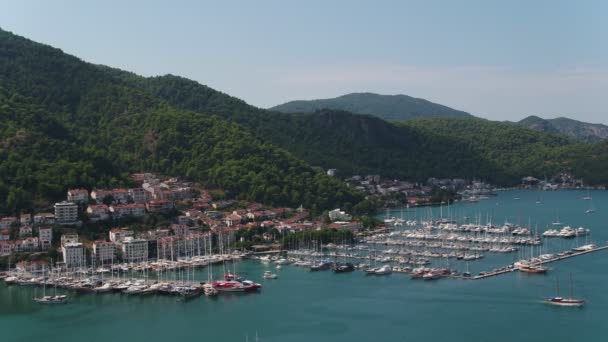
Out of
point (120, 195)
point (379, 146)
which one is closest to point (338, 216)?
point (120, 195)

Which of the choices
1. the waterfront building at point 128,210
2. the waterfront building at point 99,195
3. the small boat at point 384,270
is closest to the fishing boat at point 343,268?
the small boat at point 384,270

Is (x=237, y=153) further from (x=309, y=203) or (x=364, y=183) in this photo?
(x=364, y=183)

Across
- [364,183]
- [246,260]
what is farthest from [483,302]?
[364,183]

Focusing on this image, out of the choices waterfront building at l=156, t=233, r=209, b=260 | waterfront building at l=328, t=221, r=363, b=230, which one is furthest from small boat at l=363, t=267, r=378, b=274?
waterfront building at l=328, t=221, r=363, b=230

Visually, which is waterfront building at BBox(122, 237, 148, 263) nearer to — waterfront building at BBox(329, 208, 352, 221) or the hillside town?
the hillside town

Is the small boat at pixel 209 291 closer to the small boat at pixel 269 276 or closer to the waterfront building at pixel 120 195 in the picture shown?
the small boat at pixel 269 276
